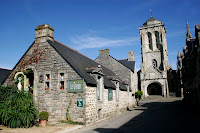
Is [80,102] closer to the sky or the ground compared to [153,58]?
closer to the ground

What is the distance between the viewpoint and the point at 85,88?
10.7 metres

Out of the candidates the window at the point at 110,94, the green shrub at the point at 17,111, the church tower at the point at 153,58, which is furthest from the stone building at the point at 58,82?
the church tower at the point at 153,58

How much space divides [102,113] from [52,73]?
197 inches

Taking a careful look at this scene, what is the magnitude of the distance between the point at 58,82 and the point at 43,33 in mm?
4219

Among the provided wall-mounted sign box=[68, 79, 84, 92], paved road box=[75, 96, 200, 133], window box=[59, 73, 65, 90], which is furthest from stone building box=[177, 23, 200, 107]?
window box=[59, 73, 65, 90]

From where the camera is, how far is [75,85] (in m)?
10.9

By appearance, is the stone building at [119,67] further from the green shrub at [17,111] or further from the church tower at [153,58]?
the church tower at [153,58]

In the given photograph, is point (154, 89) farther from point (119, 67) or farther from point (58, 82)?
point (58, 82)

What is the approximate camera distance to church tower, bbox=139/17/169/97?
153ft

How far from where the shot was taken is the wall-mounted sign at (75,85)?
10.8m

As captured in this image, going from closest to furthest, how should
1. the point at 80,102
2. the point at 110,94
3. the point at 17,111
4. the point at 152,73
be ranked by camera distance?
the point at 17,111, the point at 80,102, the point at 110,94, the point at 152,73

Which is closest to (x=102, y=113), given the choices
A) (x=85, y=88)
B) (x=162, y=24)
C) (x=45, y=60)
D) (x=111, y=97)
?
(x=111, y=97)

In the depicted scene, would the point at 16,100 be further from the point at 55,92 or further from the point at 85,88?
the point at 85,88

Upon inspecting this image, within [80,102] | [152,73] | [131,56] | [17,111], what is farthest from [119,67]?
[152,73]
